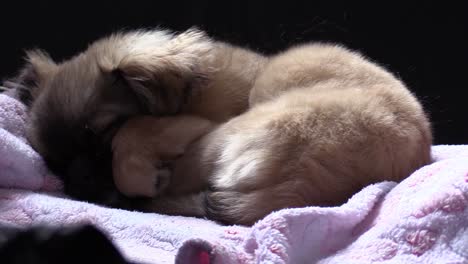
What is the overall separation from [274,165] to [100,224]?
1.18ft

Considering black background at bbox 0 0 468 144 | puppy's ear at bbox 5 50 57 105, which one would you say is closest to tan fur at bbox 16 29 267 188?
puppy's ear at bbox 5 50 57 105

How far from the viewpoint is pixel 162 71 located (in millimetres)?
1519

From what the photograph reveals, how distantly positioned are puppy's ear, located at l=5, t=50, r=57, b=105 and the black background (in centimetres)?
47

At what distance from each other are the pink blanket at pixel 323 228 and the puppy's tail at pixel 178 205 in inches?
1.7

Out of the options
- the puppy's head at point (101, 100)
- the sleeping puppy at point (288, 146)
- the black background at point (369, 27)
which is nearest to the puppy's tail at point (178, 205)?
the sleeping puppy at point (288, 146)

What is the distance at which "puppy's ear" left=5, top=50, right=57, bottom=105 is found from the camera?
70.7 inches

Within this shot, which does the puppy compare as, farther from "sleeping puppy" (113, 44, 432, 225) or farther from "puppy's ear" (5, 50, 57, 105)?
"puppy's ear" (5, 50, 57, 105)

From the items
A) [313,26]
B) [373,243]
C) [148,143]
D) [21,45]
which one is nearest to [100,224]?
[148,143]

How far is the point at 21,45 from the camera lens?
2.27 meters

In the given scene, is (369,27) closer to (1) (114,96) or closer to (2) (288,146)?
(1) (114,96)

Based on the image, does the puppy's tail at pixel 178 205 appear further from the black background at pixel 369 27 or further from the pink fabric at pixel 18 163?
the black background at pixel 369 27

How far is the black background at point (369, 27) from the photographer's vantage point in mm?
2351

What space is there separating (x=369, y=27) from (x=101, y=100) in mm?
1296

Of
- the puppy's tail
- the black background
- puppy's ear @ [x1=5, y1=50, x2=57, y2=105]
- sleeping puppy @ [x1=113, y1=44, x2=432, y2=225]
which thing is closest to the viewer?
sleeping puppy @ [x1=113, y1=44, x2=432, y2=225]
